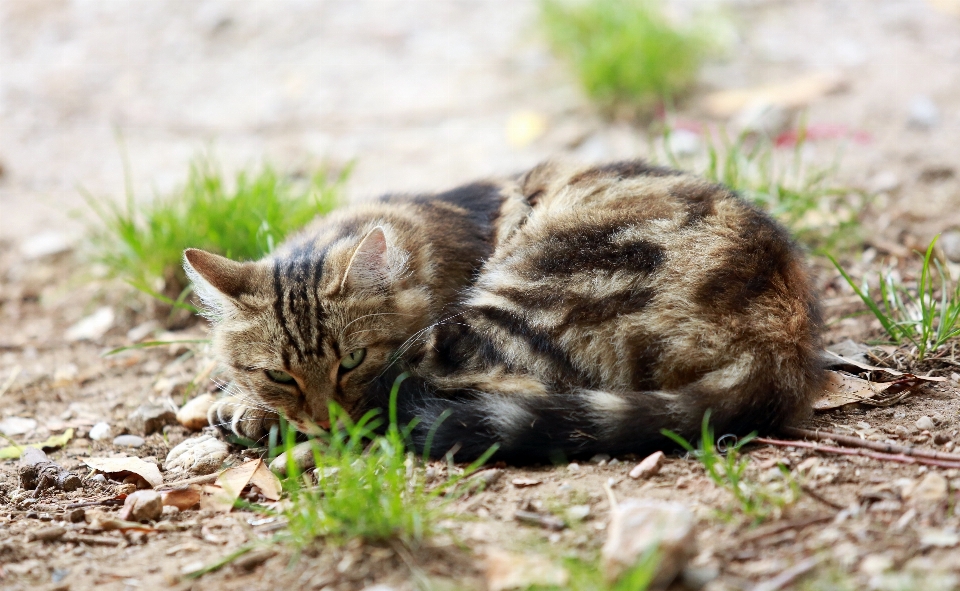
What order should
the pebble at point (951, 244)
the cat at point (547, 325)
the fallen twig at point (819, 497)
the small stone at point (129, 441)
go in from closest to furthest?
the fallen twig at point (819, 497) → the cat at point (547, 325) → the small stone at point (129, 441) → the pebble at point (951, 244)

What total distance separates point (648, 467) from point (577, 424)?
0.81ft

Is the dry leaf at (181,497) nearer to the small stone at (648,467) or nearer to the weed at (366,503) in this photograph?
the weed at (366,503)

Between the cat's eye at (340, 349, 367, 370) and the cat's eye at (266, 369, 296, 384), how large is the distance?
19 centimetres

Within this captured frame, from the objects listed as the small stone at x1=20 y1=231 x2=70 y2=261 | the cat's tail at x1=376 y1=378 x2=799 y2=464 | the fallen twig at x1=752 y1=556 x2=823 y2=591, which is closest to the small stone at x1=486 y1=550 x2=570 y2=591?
the fallen twig at x1=752 y1=556 x2=823 y2=591

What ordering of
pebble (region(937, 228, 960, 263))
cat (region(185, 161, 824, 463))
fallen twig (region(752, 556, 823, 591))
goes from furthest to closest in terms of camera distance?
pebble (region(937, 228, 960, 263)) → cat (region(185, 161, 824, 463)) → fallen twig (region(752, 556, 823, 591))

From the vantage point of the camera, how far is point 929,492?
83.8 inches

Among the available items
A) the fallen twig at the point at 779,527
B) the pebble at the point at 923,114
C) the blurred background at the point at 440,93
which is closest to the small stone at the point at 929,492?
the fallen twig at the point at 779,527

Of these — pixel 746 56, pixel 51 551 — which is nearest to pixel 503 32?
pixel 746 56

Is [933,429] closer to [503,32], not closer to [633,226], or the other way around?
[633,226]

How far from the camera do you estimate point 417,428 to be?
2619 mm

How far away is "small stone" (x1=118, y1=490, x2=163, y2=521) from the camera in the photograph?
2484 mm

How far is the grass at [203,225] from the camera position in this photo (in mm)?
4184

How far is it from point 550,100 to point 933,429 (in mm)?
4528

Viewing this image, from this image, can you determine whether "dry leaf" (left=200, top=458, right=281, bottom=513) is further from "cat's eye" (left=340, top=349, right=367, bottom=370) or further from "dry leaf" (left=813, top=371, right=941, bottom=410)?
"dry leaf" (left=813, top=371, right=941, bottom=410)
